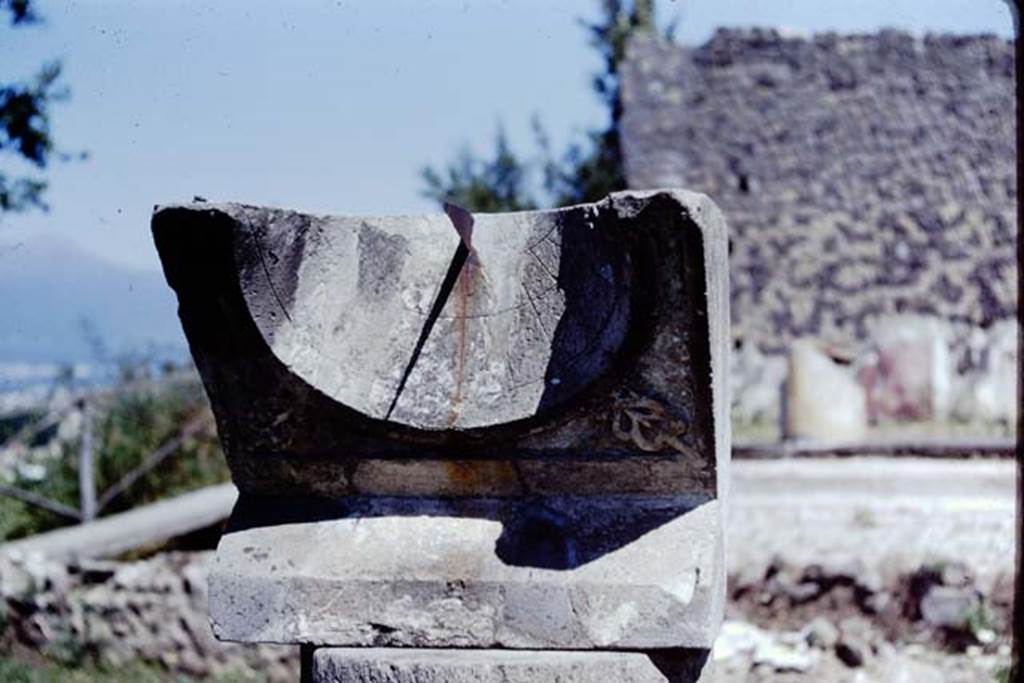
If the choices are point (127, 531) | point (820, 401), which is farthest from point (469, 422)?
point (820, 401)

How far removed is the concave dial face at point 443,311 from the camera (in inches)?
115


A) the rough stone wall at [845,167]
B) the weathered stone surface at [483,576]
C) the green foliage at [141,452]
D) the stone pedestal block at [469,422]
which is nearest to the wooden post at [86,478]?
the green foliage at [141,452]

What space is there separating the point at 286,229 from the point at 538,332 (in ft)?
1.97

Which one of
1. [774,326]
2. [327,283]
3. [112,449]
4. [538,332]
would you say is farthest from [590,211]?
[774,326]

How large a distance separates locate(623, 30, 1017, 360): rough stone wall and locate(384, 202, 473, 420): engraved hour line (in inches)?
456

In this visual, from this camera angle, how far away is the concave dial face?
9.58 ft

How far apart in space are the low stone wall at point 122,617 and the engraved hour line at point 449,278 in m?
3.52

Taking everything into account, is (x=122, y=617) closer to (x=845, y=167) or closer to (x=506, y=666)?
(x=506, y=666)

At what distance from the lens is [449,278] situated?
3.11 meters

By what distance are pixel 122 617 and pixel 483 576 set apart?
403cm

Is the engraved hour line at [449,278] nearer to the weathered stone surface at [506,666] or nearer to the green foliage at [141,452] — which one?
the weathered stone surface at [506,666]

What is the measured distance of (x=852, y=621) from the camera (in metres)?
5.64

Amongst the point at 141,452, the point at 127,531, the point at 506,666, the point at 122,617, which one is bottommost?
the point at 122,617

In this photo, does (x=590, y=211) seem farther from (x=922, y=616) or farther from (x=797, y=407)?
(x=797, y=407)
